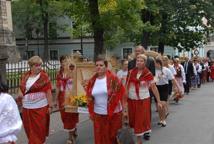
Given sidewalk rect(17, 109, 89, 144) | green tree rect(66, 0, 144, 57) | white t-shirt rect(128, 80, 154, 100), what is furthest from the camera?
green tree rect(66, 0, 144, 57)

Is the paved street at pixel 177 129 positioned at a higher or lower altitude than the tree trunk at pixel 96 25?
lower

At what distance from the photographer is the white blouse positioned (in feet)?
17.3

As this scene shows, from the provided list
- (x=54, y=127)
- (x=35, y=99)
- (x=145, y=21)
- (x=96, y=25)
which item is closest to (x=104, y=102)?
(x=35, y=99)

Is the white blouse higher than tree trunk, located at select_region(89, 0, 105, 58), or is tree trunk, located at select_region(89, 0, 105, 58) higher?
tree trunk, located at select_region(89, 0, 105, 58)

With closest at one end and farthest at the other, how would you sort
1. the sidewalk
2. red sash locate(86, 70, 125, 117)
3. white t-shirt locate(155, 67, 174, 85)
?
1. red sash locate(86, 70, 125, 117)
2. the sidewalk
3. white t-shirt locate(155, 67, 174, 85)

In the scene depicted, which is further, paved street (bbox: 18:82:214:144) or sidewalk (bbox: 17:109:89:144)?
sidewalk (bbox: 17:109:89:144)

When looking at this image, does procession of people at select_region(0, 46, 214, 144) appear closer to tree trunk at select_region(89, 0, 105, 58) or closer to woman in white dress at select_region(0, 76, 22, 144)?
woman in white dress at select_region(0, 76, 22, 144)

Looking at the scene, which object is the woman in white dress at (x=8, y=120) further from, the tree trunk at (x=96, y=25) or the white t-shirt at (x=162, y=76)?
the tree trunk at (x=96, y=25)

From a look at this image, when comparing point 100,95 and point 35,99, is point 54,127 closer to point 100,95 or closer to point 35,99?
point 35,99

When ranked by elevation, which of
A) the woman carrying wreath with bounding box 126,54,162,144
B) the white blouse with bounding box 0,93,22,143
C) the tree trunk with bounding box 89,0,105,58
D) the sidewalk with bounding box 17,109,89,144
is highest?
the tree trunk with bounding box 89,0,105,58

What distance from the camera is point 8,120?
530cm

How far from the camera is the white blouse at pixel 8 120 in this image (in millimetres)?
5270

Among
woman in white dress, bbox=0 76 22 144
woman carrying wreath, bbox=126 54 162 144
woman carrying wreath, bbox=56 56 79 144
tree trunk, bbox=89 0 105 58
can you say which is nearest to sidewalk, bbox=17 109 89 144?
woman carrying wreath, bbox=56 56 79 144

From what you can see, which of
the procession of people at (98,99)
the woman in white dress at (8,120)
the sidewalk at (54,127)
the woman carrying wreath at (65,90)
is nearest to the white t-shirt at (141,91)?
the procession of people at (98,99)
